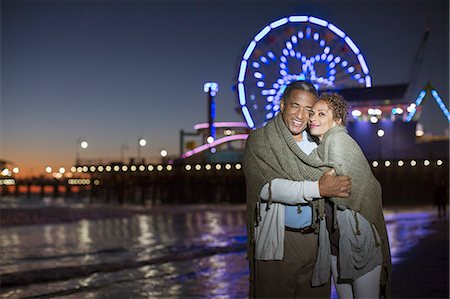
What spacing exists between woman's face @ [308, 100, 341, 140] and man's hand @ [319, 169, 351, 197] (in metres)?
0.28

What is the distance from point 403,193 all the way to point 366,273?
50.9 meters

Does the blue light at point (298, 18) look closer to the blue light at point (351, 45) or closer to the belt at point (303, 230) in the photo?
the blue light at point (351, 45)

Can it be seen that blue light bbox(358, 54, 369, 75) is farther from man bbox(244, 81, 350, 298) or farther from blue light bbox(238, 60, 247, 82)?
man bbox(244, 81, 350, 298)

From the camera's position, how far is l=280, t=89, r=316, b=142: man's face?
11.1 feet

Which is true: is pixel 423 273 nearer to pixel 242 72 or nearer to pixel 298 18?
pixel 242 72

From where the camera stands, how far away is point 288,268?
130 inches

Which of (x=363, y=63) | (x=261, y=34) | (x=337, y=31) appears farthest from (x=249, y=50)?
(x=363, y=63)

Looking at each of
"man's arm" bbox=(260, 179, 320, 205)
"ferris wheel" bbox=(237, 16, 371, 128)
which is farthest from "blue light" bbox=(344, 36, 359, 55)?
"man's arm" bbox=(260, 179, 320, 205)

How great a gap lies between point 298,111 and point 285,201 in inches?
18.8

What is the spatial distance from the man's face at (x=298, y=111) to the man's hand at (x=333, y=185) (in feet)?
1.08

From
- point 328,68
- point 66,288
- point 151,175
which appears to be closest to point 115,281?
point 66,288

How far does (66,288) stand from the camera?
817cm

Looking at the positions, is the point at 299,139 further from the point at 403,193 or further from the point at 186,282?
the point at 403,193

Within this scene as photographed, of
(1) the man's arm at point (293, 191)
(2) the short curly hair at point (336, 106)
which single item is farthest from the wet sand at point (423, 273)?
(1) the man's arm at point (293, 191)
